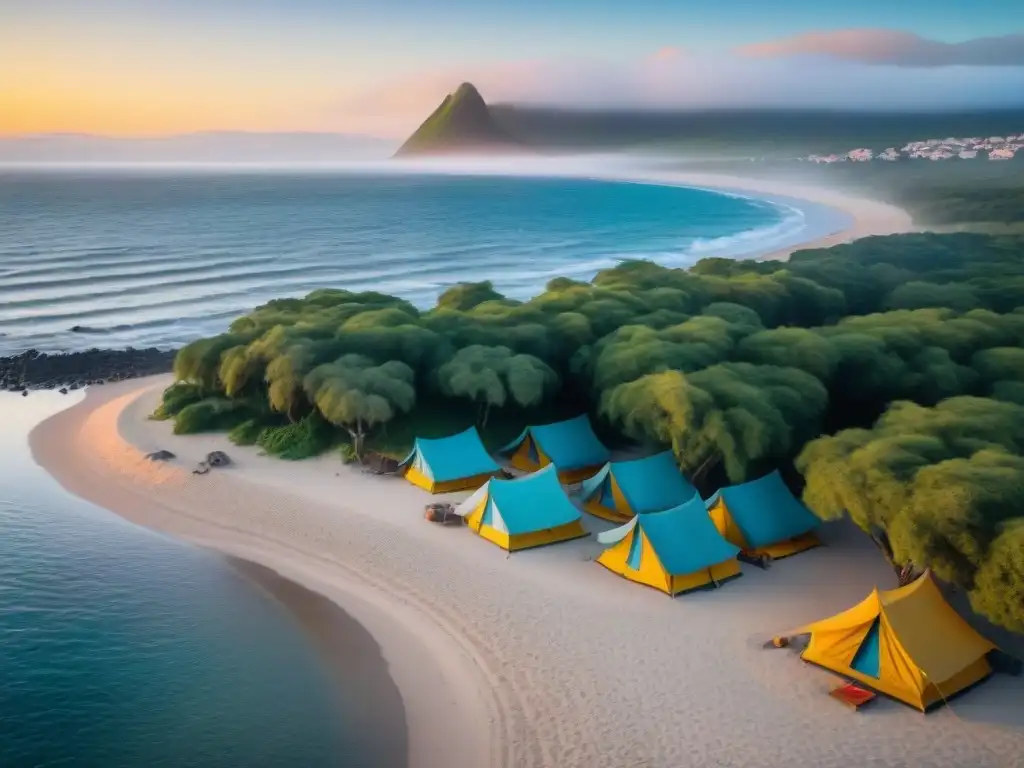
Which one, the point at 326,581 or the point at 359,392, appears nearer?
the point at 326,581

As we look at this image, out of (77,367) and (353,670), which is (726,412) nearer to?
(353,670)

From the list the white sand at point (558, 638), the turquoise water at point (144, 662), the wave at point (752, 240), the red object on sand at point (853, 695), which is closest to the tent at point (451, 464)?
the white sand at point (558, 638)

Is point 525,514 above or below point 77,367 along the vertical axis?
above

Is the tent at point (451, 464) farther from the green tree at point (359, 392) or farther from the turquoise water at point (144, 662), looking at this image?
the turquoise water at point (144, 662)

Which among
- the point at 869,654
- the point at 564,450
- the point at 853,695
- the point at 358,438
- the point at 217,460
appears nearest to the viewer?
the point at 853,695

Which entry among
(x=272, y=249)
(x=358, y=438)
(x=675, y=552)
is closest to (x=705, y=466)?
(x=675, y=552)

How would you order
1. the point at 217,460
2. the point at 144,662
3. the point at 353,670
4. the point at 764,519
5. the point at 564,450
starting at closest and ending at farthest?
the point at 353,670
the point at 144,662
the point at 764,519
the point at 564,450
the point at 217,460
